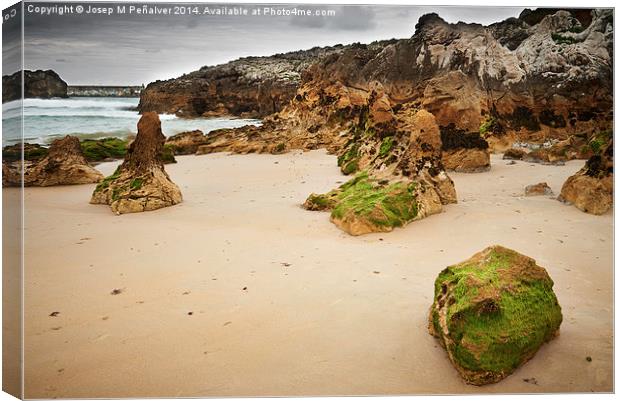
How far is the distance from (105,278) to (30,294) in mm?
404

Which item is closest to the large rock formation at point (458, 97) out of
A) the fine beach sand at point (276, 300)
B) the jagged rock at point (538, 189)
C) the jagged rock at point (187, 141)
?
the jagged rock at point (187, 141)

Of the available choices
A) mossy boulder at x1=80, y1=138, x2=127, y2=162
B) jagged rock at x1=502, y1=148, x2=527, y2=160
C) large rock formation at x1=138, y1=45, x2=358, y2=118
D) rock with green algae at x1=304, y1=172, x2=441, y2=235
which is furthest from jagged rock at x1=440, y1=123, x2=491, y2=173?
mossy boulder at x1=80, y1=138, x2=127, y2=162

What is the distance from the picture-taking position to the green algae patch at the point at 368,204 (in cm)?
414

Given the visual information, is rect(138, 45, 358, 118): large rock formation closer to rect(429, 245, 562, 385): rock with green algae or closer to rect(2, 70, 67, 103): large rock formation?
rect(2, 70, 67, 103): large rock formation

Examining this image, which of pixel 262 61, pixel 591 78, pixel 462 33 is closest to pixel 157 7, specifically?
pixel 262 61

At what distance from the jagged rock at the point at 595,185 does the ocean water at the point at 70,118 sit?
3252 mm

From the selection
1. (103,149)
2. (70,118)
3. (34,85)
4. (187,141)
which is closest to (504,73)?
(187,141)

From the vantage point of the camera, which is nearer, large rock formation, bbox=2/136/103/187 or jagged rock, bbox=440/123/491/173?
large rock formation, bbox=2/136/103/187

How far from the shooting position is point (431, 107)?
262 inches

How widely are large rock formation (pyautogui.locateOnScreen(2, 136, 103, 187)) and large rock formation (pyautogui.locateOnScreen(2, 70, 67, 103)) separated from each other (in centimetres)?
39

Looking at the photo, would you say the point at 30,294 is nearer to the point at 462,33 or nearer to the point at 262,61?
the point at 262,61

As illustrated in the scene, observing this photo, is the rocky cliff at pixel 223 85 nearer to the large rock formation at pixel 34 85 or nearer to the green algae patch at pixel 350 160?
the large rock formation at pixel 34 85

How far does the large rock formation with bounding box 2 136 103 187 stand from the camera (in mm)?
3202

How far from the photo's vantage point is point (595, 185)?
3846 millimetres
